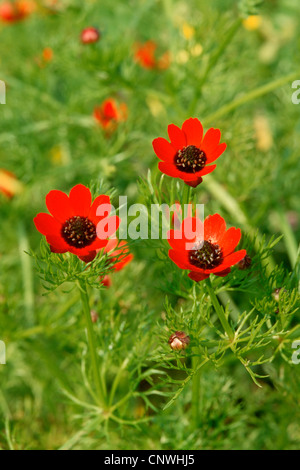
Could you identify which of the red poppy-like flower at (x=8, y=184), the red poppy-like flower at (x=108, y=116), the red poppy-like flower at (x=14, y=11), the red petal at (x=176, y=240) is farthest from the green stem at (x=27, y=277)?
the red poppy-like flower at (x=14, y=11)

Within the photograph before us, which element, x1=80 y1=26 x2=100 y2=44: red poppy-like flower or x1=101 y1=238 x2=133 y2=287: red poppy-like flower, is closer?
x1=101 y1=238 x2=133 y2=287: red poppy-like flower

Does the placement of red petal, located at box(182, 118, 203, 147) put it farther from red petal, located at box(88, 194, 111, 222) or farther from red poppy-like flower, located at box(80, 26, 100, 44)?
red poppy-like flower, located at box(80, 26, 100, 44)

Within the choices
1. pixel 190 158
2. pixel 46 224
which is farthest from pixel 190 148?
pixel 46 224

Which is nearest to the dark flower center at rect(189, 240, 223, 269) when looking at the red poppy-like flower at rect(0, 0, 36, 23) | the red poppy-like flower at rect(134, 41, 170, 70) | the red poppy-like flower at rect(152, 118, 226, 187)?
the red poppy-like flower at rect(152, 118, 226, 187)

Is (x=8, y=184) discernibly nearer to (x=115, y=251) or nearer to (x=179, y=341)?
(x=115, y=251)

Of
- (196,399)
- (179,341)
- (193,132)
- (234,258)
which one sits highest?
(193,132)
